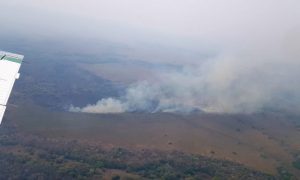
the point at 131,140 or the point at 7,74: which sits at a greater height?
the point at 7,74

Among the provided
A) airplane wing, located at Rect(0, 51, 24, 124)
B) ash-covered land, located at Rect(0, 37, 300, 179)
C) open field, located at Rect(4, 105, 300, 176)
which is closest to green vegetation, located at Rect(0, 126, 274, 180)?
ash-covered land, located at Rect(0, 37, 300, 179)

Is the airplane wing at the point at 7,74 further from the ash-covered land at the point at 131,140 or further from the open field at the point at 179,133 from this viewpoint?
the open field at the point at 179,133

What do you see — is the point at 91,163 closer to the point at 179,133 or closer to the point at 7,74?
the point at 179,133

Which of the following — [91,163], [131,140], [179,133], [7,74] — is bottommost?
[91,163]

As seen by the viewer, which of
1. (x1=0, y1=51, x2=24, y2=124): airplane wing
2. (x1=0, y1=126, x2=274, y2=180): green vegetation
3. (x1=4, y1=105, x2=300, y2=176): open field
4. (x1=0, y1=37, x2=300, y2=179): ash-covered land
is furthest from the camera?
(x1=4, y1=105, x2=300, y2=176): open field

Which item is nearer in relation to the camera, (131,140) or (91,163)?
(91,163)

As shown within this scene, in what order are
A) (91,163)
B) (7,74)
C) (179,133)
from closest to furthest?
(7,74) < (91,163) < (179,133)

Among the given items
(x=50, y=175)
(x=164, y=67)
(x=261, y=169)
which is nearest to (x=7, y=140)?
(x=50, y=175)

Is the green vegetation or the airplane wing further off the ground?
the airplane wing

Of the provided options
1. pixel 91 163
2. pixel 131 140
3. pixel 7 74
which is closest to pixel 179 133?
pixel 131 140

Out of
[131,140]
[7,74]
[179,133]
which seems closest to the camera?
[7,74]

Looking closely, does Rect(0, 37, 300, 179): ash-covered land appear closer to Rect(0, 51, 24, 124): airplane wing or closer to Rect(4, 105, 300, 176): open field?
Rect(4, 105, 300, 176): open field
